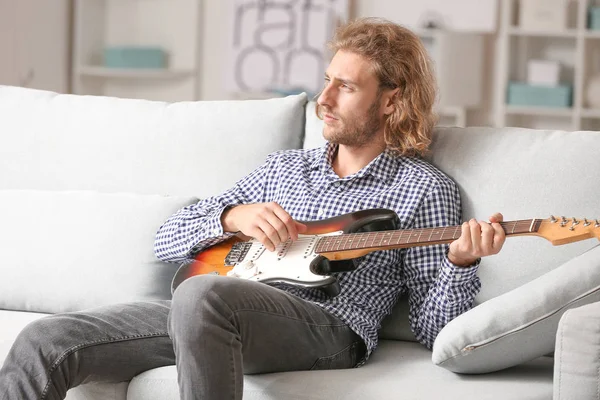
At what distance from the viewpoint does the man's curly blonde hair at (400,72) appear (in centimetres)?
205

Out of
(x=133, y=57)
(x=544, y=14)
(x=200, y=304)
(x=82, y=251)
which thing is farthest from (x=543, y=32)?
(x=200, y=304)

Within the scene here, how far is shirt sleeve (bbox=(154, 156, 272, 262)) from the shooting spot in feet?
6.56

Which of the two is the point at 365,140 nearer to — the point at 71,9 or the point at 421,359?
the point at 421,359

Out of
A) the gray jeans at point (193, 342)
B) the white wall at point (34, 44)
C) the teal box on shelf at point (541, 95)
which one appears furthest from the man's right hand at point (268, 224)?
the teal box on shelf at point (541, 95)

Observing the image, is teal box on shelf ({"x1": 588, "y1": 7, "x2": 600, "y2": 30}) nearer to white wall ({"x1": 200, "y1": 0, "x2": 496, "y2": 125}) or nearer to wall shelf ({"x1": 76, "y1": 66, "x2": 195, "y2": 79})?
white wall ({"x1": 200, "y1": 0, "x2": 496, "y2": 125})

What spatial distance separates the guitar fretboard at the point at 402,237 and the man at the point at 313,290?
0.03 m

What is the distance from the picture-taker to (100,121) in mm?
2412

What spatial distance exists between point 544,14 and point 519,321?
3450 millimetres

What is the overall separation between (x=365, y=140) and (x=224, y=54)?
3245 mm

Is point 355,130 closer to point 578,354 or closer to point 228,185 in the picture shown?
point 228,185

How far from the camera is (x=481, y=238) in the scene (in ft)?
5.40

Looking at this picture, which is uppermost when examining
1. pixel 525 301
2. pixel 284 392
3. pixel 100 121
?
pixel 100 121

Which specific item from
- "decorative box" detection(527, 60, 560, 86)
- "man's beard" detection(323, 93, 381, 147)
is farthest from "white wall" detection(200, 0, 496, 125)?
"man's beard" detection(323, 93, 381, 147)

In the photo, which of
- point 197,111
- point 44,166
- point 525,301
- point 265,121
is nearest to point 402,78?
point 265,121
